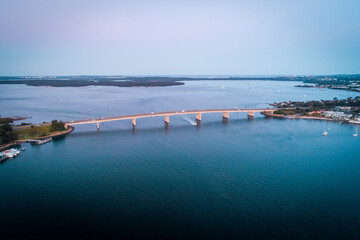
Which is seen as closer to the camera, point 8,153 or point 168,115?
point 8,153

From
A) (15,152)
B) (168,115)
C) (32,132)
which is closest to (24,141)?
(32,132)

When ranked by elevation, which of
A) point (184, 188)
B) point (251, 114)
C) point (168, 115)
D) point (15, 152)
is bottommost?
point (184, 188)

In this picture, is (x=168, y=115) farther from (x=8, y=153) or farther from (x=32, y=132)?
(x=8, y=153)

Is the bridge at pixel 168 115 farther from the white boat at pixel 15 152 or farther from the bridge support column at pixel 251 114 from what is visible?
the white boat at pixel 15 152

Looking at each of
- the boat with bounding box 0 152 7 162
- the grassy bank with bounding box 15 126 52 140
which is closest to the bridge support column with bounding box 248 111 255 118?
the grassy bank with bounding box 15 126 52 140

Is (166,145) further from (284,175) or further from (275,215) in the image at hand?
(275,215)

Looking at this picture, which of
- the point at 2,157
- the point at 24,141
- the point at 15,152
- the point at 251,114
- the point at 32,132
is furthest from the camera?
the point at 251,114

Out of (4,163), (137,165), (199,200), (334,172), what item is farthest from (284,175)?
(4,163)

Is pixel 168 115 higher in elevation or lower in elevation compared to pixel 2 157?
higher

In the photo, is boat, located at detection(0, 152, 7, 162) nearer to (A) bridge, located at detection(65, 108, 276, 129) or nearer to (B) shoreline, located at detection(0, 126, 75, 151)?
(B) shoreline, located at detection(0, 126, 75, 151)
